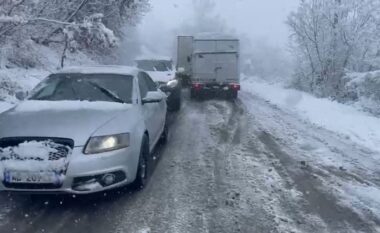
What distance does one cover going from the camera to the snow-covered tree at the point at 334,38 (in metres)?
23.5

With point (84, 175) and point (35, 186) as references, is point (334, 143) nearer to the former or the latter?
point (84, 175)

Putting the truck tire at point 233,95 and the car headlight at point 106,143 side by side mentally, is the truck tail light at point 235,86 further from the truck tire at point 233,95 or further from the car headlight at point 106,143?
the car headlight at point 106,143

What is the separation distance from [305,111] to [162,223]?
36.2ft

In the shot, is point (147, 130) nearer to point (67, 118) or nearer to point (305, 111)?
point (67, 118)

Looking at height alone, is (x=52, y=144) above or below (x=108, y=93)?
below

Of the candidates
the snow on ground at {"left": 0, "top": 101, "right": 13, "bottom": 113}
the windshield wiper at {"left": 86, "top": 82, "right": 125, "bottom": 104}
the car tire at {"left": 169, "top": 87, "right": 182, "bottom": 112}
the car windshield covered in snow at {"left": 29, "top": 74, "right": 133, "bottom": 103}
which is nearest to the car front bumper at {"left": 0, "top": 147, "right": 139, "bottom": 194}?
the windshield wiper at {"left": 86, "top": 82, "right": 125, "bottom": 104}

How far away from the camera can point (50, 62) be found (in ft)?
67.2

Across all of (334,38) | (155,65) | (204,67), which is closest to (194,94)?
(204,67)

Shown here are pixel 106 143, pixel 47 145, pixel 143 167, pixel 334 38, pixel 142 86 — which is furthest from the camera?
pixel 334 38

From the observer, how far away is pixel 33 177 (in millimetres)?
5391

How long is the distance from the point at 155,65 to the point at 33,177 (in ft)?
38.9

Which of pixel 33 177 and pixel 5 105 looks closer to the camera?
pixel 33 177

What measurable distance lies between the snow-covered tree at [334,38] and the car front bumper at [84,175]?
18566 mm

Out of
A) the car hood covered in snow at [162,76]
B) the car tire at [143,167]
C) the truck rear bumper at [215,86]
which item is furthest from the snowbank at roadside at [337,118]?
the car tire at [143,167]
